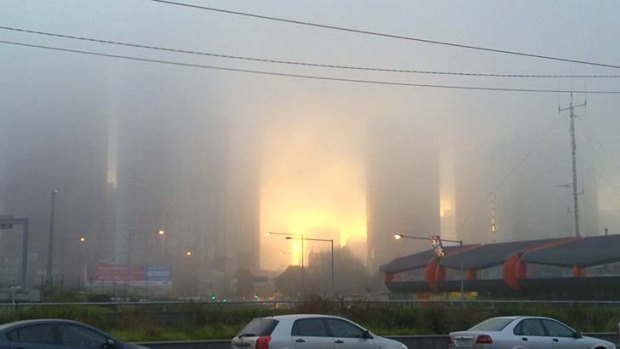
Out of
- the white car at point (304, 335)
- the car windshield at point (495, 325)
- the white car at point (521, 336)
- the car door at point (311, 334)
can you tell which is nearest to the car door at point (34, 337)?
the white car at point (304, 335)

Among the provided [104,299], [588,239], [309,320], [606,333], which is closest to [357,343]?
[309,320]

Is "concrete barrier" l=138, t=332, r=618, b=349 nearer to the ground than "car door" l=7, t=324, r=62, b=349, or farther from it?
nearer to the ground

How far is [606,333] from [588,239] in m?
43.8

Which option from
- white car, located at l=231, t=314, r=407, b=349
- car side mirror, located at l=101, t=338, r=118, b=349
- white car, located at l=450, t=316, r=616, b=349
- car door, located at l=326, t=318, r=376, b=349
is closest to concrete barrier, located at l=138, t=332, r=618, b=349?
white car, located at l=231, t=314, r=407, b=349

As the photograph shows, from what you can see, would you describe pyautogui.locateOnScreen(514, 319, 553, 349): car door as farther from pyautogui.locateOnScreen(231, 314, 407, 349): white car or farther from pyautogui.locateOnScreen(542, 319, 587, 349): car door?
pyautogui.locateOnScreen(231, 314, 407, 349): white car

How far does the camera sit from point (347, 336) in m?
19.1

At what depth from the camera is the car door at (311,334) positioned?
18078mm

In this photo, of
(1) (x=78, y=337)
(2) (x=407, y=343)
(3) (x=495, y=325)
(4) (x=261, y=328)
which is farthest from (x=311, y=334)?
(2) (x=407, y=343)

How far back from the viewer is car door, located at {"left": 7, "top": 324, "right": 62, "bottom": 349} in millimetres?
15719

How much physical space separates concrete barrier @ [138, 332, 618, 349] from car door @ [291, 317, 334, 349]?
265 inches

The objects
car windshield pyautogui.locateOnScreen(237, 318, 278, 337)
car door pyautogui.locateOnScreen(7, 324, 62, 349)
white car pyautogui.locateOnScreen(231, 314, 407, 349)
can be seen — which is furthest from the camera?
car windshield pyautogui.locateOnScreen(237, 318, 278, 337)

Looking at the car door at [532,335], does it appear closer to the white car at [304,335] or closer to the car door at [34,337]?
the white car at [304,335]

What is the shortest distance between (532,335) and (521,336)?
0.50 m

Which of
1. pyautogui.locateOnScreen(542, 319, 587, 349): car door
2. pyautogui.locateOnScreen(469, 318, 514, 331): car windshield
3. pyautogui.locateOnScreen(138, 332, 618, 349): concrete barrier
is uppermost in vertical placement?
pyautogui.locateOnScreen(469, 318, 514, 331): car windshield
